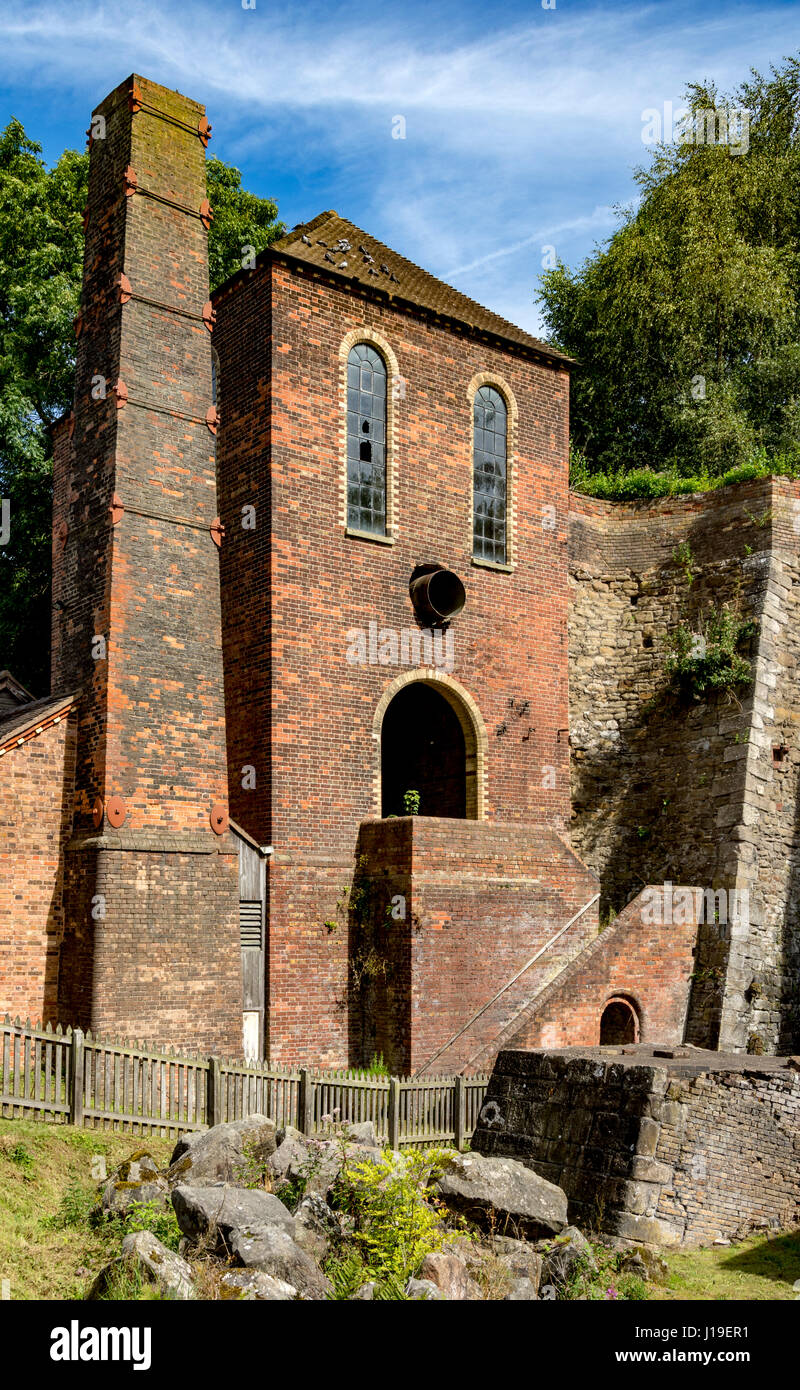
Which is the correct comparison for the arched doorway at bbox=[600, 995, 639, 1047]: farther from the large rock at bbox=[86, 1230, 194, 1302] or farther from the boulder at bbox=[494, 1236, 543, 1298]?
the large rock at bbox=[86, 1230, 194, 1302]

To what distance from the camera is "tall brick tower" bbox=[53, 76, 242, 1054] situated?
13.6 m

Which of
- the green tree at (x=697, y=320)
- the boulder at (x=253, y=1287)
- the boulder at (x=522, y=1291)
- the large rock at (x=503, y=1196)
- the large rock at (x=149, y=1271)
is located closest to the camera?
the large rock at (x=149, y=1271)

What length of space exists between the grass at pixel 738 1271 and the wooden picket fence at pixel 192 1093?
3.61 metres

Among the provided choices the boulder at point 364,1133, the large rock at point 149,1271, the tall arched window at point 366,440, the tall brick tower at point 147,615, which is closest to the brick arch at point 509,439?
the tall arched window at point 366,440

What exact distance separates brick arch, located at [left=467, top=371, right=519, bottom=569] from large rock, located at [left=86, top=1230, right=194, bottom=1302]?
13.4 metres

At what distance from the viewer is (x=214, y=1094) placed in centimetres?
1259

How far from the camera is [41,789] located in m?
14.1

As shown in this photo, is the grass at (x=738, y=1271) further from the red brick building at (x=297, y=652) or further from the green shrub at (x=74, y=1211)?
the green shrub at (x=74, y=1211)

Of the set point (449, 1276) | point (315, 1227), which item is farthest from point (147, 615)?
point (449, 1276)

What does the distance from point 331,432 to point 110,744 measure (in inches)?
247

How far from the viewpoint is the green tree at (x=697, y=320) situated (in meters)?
28.5
